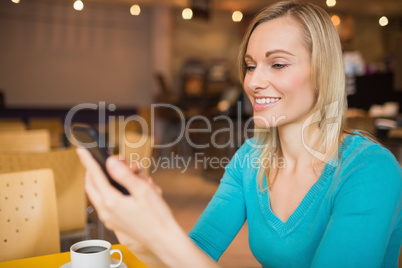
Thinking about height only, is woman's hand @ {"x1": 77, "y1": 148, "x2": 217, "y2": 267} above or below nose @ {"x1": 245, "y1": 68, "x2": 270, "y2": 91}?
below

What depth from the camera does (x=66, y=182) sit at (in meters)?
2.38

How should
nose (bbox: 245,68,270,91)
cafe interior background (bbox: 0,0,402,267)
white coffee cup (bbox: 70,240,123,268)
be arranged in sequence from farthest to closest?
cafe interior background (bbox: 0,0,402,267) → nose (bbox: 245,68,270,91) → white coffee cup (bbox: 70,240,123,268)

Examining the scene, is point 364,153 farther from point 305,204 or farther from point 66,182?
point 66,182

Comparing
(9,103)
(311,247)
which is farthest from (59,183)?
(9,103)

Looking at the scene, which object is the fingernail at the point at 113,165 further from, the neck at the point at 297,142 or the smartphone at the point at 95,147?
the neck at the point at 297,142

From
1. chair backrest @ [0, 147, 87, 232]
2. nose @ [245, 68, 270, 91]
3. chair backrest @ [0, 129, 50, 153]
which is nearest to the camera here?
nose @ [245, 68, 270, 91]

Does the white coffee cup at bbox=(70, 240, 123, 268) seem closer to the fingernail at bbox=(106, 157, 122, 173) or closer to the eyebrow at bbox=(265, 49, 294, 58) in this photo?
the fingernail at bbox=(106, 157, 122, 173)

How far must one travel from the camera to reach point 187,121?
6.78 meters

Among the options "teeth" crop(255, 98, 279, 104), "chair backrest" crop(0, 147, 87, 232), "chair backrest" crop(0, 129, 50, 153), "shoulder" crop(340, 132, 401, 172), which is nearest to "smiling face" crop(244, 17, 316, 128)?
"teeth" crop(255, 98, 279, 104)

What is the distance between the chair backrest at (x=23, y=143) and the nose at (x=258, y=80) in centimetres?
280

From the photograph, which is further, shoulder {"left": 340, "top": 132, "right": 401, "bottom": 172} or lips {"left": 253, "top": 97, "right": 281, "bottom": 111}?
lips {"left": 253, "top": 97, "right": 281, "bottom": 111}

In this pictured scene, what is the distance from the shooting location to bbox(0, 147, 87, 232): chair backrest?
229 centimetres

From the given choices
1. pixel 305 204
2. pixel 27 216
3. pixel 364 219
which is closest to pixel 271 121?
pixel 305 204

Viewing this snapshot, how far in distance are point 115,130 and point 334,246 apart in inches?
166
